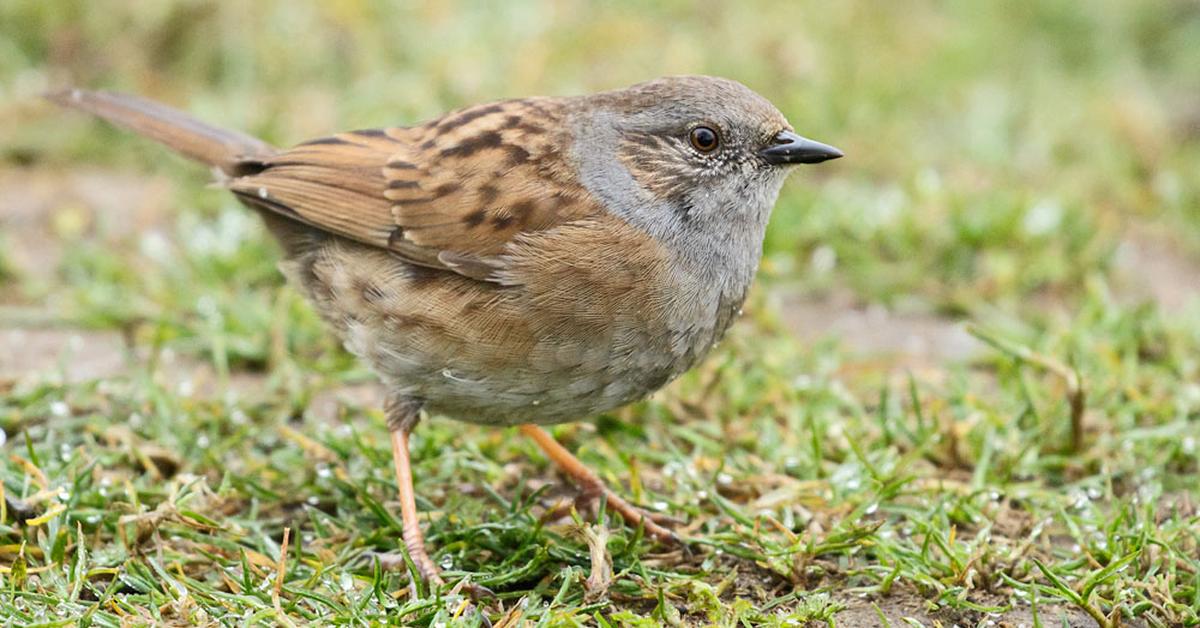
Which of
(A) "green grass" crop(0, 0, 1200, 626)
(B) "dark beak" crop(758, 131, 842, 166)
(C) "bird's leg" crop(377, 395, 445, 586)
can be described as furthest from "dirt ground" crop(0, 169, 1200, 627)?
(B) "dark beak" crop(758, 131, 842, 166)

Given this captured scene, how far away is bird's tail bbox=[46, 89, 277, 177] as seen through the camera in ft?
18.1

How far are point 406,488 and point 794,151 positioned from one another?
173 centimetres

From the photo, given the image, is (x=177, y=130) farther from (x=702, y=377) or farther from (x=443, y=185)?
(x=702, y=377)

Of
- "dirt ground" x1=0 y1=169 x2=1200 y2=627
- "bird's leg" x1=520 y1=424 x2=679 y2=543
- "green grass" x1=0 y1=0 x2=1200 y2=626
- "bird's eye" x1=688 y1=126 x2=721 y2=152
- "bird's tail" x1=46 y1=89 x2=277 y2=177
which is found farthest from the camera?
"dirt ground" x1=0 y1=169 x2=1200 y2=627

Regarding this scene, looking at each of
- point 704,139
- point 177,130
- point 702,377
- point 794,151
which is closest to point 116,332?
point 177,130

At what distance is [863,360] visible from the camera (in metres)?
6.11

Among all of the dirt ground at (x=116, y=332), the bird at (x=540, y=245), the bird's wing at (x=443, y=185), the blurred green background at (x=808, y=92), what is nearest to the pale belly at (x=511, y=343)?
the bird at (x=540, y=245)

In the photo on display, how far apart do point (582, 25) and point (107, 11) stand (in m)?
2.86

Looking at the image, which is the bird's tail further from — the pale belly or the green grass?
the pale belly

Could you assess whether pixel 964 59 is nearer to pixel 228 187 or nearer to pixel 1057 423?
pixel 1057 423

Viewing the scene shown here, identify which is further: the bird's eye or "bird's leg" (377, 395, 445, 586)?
the bird's eye

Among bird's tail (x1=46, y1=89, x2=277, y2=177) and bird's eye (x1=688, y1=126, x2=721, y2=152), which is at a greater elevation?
bird's eye (x1=688, y1=126, x2=721, y2=152)

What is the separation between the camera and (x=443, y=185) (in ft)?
15.8

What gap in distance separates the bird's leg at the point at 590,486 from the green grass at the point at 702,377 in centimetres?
7
